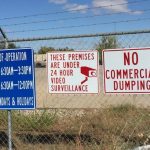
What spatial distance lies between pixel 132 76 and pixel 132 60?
0.23 m

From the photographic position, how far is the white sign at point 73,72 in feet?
24.0

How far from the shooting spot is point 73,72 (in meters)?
7.48

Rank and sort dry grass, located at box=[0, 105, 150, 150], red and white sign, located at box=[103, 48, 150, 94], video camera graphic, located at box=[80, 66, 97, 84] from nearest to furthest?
red and white sign, located at box=[103, 48, 150, 94], video camera graphic, located at box=[80, 66, 97, 84], dry grass, located at box=[0, 105, 150, 150]

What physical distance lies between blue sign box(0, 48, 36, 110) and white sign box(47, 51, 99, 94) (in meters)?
0.40

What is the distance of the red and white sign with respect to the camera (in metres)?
6.99

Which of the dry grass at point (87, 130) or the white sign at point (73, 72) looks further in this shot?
the dry grass at point (87, 130)

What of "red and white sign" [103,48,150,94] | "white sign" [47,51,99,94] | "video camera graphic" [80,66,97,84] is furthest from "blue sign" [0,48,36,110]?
"red and white sign" [103,48,150,94]

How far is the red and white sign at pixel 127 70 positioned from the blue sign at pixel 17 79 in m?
1.14

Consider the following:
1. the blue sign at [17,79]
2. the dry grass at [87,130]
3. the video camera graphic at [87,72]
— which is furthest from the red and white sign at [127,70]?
the blue sign at [17,79]

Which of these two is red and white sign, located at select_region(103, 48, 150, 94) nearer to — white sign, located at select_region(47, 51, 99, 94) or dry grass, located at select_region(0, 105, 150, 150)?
white sign, located at select_region(47, 51, 99, 94)

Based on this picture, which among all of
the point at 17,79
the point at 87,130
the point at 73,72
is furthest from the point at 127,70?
the point at 87,130

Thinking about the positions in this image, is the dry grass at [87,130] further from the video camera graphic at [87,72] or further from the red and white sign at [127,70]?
the video camera graphic at [87,72]

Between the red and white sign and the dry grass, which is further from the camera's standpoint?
the dry grass

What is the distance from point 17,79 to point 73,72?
0.88m
